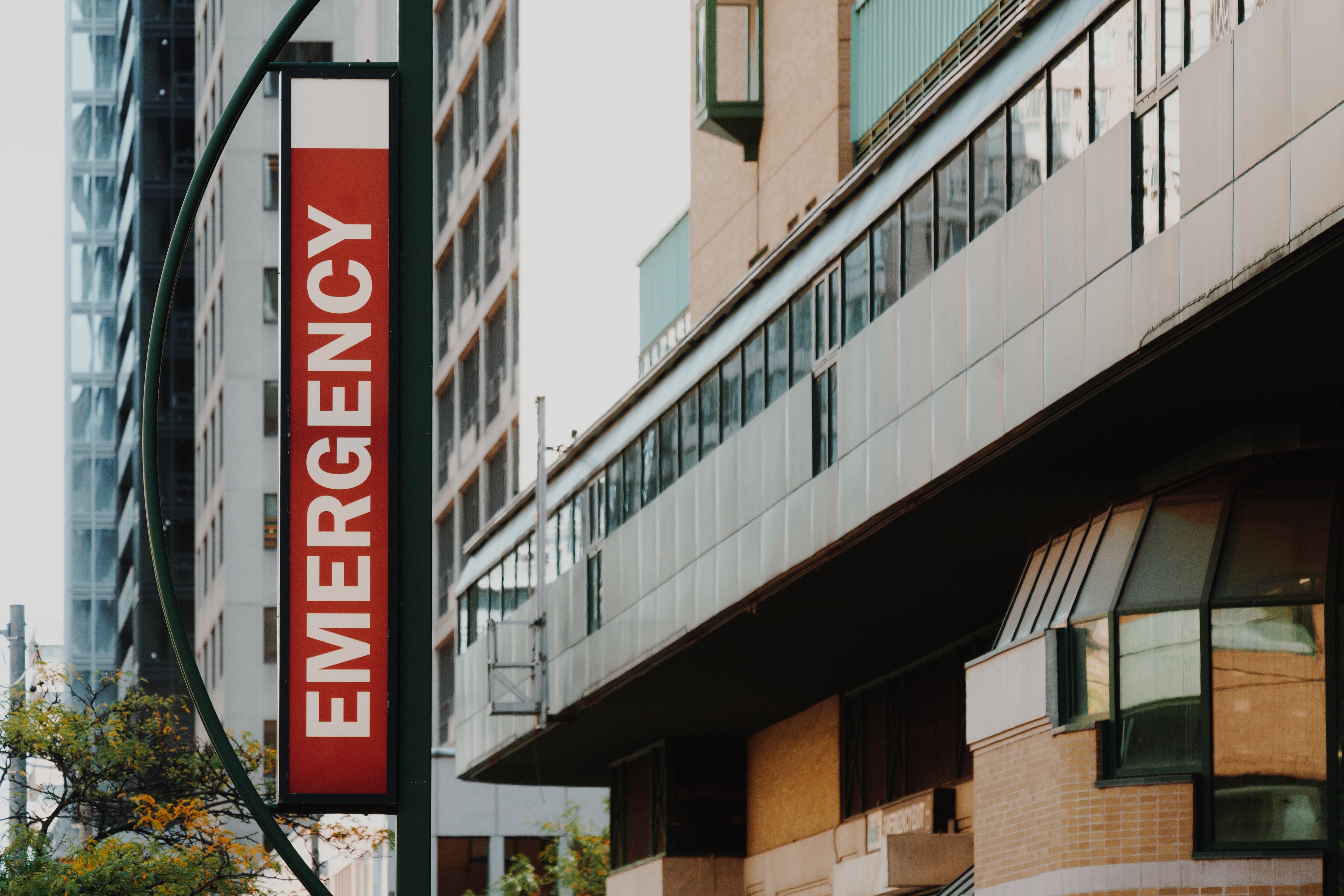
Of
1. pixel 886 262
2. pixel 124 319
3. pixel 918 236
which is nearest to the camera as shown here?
pixel 918 236

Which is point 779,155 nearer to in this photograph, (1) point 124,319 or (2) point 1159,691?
(2) point 1159,691

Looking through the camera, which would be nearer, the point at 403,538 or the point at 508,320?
the point at 403,538

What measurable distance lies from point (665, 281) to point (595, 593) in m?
14.3

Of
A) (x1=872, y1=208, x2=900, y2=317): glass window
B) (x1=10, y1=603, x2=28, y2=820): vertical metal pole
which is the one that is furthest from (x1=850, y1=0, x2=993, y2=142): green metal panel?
(x1=10, y1=603, x2=28, y2=820): vertical metal pole

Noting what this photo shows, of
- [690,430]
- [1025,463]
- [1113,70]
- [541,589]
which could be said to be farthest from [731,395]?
[1113,70]

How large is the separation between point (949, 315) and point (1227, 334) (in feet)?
15.4

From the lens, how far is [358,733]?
9.10 m

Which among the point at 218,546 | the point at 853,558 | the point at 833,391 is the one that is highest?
the point at 218,546

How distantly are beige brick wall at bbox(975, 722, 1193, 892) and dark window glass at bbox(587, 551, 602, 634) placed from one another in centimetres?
1265

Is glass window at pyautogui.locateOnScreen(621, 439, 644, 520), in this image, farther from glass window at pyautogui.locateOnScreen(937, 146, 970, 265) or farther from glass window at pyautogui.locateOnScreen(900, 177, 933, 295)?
glass window at pyautogui.locateOnScreen(937, 146, 970, 265)

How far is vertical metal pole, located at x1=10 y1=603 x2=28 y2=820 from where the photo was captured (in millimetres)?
38688

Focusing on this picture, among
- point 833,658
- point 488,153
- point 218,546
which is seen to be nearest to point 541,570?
point 833,658

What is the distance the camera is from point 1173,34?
56.9 feet

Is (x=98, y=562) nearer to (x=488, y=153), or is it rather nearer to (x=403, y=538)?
(x=488, y=153)
